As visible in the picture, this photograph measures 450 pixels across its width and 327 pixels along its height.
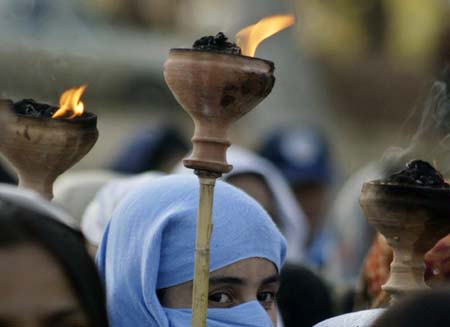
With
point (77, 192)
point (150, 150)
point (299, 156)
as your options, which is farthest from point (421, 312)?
point (299, 156)

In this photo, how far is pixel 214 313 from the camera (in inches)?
145

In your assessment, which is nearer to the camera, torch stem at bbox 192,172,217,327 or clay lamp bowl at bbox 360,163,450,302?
torch stem at bbox 192,172,217,327

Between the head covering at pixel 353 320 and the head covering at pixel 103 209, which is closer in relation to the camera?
the head covering at pixel 353 320

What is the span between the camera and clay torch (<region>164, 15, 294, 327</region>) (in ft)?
10.3

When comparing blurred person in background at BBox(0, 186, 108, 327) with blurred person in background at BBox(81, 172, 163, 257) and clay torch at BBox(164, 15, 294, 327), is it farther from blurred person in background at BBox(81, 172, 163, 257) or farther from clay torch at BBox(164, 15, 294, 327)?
blurred person in background at BBox(81, 172, 163, 257)

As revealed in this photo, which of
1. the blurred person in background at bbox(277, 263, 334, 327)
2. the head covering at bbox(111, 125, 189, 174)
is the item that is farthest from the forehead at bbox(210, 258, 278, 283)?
the head covering at bbox(111, 125, 189, 174)

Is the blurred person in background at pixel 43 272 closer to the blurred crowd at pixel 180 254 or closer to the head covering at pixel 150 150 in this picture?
the blurred crowd at pixel 180 254

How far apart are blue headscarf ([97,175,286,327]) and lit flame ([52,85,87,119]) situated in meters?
0.39

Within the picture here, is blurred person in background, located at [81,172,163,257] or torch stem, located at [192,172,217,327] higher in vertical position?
blurred person in background, located at [81,172,163,257]

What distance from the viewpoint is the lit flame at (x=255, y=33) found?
3.31m

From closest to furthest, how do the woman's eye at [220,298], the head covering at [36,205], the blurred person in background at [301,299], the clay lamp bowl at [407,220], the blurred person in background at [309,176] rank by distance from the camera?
the head covering at [36,205] < the clay lamp bowl at [407,220] < the woman's eye at [220,298] < the blurred person in background at [301,299] < the blurred person in background at [309,176]

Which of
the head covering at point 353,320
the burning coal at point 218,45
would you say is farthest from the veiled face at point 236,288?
the burning coal at point 218,45

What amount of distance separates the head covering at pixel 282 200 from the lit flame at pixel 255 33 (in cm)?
340

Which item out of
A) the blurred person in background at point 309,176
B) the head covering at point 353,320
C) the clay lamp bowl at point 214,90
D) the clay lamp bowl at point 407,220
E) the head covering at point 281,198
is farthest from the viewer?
the blurred person in background at point 309,176
